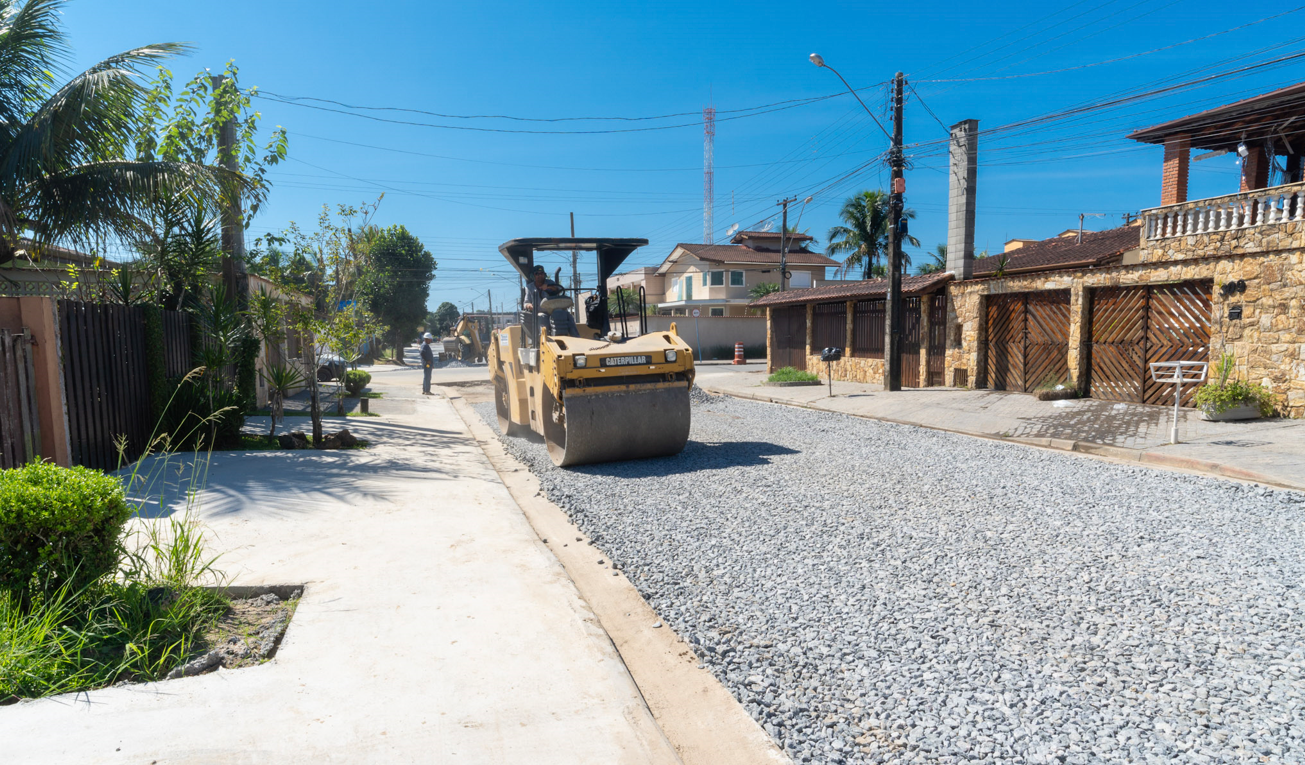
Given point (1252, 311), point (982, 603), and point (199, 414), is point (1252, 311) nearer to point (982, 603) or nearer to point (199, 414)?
point (982, 603)

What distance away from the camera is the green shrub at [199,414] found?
353 inches

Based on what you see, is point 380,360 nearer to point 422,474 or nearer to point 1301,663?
point 422,474

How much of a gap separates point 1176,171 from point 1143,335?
4.80 meters

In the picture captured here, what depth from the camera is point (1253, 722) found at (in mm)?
2928

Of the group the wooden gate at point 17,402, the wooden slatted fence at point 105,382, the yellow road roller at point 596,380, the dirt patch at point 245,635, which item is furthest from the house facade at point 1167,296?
the wooden gate at point 17,402

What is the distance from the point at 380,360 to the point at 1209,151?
148 ft

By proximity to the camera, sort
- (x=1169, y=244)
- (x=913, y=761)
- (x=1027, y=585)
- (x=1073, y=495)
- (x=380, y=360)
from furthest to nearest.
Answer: (x=380, y=360) → (x=1169, y=244) → (x=1073, y=495) → (x=1027, y=585) → (x=913, y=761)

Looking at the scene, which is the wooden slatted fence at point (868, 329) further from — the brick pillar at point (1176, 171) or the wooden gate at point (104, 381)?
the wooden gate at point (104, 381)

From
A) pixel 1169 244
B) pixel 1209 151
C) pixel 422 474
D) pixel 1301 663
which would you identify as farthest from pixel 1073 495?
pixel 1209 151

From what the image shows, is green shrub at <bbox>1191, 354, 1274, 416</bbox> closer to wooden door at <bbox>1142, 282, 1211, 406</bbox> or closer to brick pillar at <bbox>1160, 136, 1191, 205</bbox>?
wooden door at <bbox>1142, 282, 1211, 406</bbox>

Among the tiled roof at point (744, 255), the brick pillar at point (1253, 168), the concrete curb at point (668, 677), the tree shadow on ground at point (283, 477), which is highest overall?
the tiled roof at point (744, 255)

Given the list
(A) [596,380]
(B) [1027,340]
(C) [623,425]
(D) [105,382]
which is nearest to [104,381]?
(D) [105,382]

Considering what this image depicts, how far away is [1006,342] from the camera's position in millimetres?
15844

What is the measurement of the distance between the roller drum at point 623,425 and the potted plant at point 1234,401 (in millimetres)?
7903
